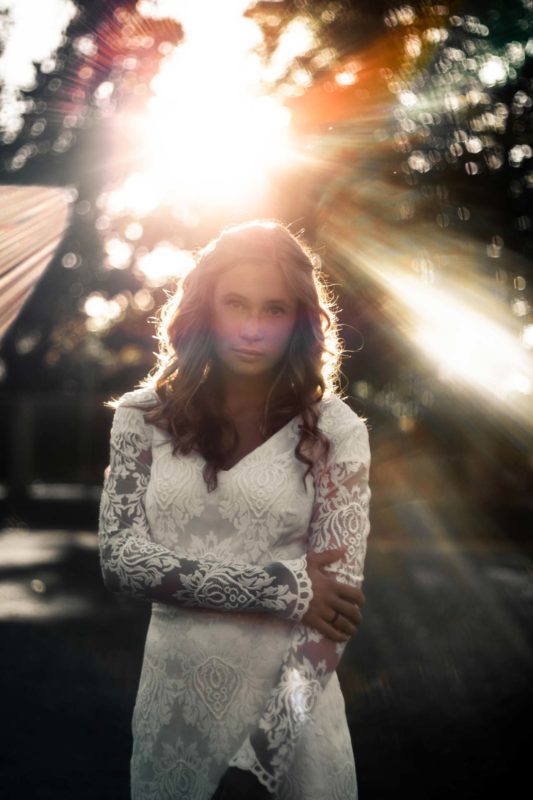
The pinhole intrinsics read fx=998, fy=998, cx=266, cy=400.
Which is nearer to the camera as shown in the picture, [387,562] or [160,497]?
[160,497]

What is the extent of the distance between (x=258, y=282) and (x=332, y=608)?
0.93 metres

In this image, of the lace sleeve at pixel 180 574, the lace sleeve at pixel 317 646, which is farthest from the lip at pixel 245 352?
the lace sleeve at pixel 180 574

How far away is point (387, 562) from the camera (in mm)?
15484

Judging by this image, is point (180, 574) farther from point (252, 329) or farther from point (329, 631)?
point (252, 329)

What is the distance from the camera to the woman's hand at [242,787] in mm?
2309

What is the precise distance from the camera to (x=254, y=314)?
9.21 ft

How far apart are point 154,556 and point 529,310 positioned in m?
8.53

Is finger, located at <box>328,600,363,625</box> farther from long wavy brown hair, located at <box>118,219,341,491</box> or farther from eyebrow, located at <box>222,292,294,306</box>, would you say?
eyebrow, located at <box>222,292,294,306</box>

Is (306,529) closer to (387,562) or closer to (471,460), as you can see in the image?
(471,460)

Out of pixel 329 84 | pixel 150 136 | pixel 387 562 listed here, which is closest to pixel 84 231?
pixel 150 136

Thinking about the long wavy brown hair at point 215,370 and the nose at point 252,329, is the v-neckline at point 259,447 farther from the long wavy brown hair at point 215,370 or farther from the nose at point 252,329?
the nose at point 252,329

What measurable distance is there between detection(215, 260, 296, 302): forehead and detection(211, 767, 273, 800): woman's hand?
1255mm

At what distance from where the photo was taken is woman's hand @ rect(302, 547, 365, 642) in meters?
2.52

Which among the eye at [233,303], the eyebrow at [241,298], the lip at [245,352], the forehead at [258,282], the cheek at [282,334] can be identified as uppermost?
the forehead at [258,282]
